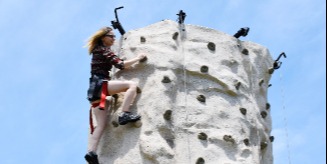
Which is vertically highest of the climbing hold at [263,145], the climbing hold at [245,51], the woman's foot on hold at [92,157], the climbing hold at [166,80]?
the climbing hold at [245,51]

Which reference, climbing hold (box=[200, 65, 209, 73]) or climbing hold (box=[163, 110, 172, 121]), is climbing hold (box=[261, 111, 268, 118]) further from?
climbing hold (box=[163, 110, 172, 121])

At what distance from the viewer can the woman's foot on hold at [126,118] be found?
8.42 m

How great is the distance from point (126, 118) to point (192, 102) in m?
0.74

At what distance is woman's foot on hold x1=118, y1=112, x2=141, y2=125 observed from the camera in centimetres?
842

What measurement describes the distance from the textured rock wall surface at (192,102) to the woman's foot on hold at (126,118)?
0.25 feet

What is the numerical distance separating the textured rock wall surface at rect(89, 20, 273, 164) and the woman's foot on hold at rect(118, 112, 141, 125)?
0.07m

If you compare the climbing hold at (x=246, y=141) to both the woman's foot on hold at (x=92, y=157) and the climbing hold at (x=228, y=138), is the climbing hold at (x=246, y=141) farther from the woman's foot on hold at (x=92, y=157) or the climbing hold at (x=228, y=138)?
the woman's foot on hold at (x=92, y=157)

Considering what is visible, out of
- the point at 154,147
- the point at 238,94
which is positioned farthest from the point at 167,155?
the point at 238,94

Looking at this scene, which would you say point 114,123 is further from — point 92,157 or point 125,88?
point 92,157

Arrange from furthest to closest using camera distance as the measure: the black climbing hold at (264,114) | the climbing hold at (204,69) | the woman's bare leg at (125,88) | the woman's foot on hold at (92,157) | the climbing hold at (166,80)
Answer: the black climbing hold at (264,114), the climbing hold at (204,69), the climbing hold at (166,80), the woman's bare leg at (125,88), the woman's foot on hold at (92,157)

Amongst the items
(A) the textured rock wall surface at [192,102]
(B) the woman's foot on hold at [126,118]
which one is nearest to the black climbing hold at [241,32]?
(A) the textured rock wall surface at [192,102]

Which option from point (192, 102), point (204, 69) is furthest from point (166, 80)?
point (204, 69)

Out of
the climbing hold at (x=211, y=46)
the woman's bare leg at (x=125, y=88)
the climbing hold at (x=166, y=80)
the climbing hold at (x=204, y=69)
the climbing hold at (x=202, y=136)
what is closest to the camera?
the climbing hold at (x=202, y=136)

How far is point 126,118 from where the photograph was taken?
8422mm
